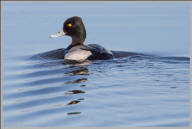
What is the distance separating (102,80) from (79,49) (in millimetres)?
2582

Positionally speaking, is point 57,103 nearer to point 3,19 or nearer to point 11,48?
point 11,48

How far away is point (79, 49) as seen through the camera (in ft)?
35.3

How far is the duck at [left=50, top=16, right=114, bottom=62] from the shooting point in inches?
406

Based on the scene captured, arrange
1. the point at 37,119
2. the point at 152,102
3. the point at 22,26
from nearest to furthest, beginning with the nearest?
the point at 37,119 → the point at 152,102 → the point at 22,26

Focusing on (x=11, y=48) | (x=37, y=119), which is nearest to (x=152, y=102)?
(x=37, y=119)

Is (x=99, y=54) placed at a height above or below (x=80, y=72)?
above

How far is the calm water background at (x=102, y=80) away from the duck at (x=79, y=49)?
363mm

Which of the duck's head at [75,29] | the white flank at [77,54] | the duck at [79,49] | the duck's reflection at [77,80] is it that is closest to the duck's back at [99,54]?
the duck at [79,49]

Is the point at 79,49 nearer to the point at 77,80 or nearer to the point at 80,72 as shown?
the point at 80,72

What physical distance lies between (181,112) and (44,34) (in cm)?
816

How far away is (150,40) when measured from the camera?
13078 mm

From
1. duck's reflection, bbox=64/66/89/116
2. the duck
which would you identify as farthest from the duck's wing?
duck's reflection, bbox=64/66/89/116

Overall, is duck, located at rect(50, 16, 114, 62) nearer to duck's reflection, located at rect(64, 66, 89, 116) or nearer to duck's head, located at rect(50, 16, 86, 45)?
duck's head, located at rect(50, 16, 86, 45)

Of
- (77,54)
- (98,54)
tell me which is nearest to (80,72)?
(98,54)
